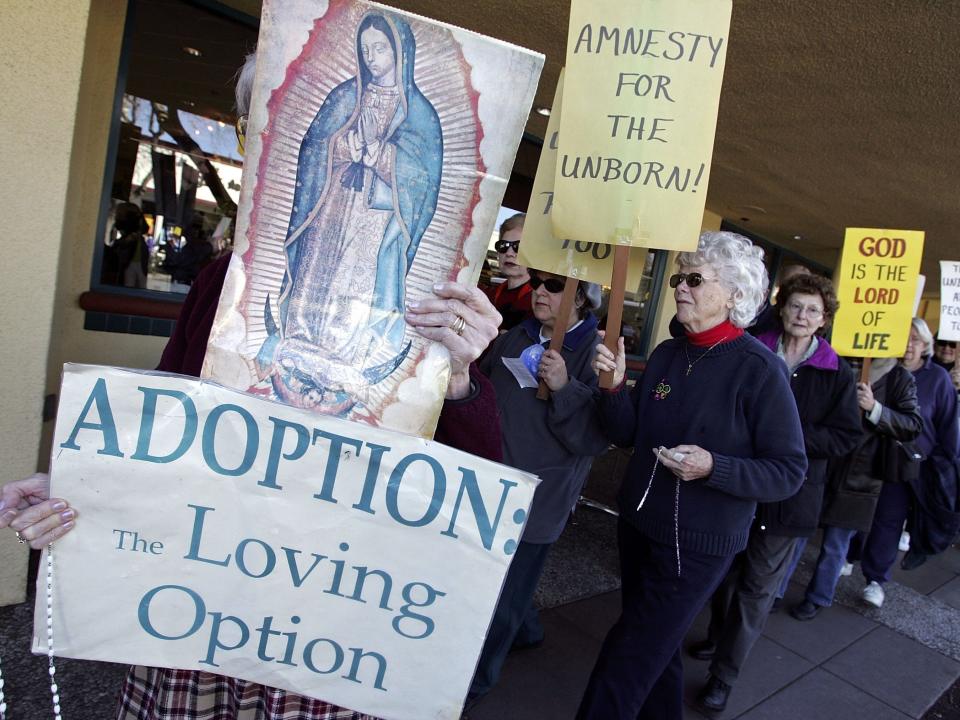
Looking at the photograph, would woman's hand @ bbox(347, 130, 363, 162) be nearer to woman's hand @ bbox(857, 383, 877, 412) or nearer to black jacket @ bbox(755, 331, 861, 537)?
black jacket @ bbox(755, 331, 861, 537)

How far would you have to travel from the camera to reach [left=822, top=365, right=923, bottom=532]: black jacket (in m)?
3.88

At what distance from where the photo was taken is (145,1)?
3.99m

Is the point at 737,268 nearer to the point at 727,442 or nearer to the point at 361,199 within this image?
the point at 727,442

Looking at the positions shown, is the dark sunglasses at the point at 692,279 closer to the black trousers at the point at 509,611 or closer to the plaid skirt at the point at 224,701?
the black trousers at the point at 509,611

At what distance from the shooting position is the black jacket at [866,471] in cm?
388

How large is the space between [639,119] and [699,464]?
3.55 ft

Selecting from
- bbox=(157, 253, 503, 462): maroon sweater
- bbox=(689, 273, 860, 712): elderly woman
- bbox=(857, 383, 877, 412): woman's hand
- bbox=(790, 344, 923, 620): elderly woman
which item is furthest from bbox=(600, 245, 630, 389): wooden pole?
bbox=(790, 344, 923, 620): elderly woman

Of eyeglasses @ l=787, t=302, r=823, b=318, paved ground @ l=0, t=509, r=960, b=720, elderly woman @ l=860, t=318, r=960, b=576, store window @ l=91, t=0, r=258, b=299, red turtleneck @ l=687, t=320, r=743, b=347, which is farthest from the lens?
elderly woman @ l=860, t=318, r=960, b=576

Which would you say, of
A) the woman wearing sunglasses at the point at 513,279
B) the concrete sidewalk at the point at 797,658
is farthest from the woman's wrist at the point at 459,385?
the woman wearing sunglasses at the point at 513,279

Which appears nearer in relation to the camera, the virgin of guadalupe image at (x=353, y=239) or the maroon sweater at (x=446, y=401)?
the virgin of guadalupe image at (x=353, y=239)

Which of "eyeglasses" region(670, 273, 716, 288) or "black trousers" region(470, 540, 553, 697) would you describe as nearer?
"eyeglasses" region(670, 273, 716, 288)

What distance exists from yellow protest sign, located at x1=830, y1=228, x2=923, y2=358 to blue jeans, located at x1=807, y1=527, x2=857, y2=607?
132 cm

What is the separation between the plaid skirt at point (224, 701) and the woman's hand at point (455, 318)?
760 mm

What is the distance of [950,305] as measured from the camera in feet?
17.2
